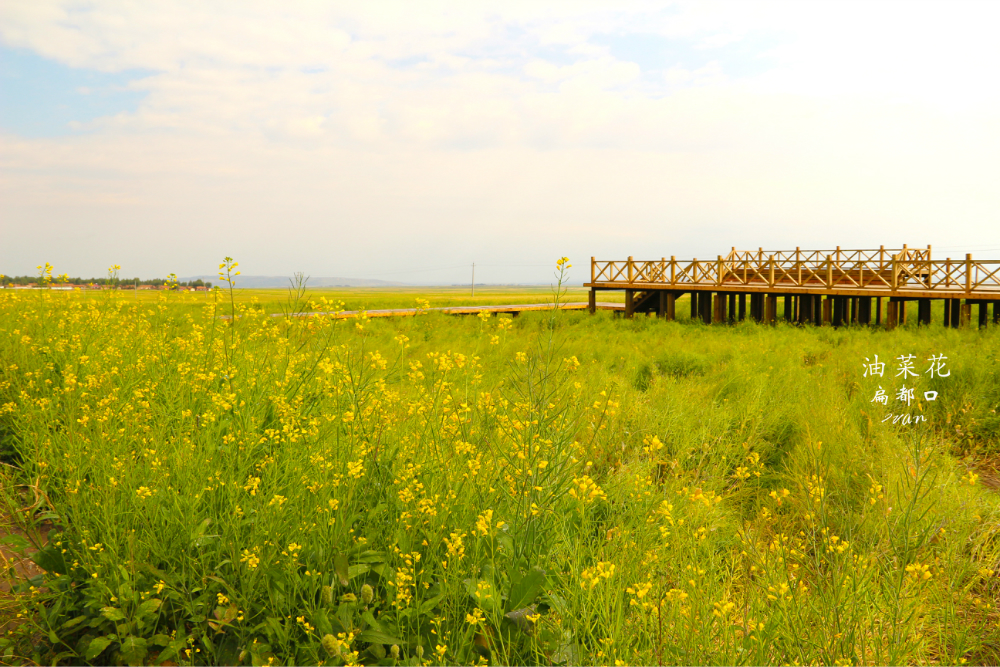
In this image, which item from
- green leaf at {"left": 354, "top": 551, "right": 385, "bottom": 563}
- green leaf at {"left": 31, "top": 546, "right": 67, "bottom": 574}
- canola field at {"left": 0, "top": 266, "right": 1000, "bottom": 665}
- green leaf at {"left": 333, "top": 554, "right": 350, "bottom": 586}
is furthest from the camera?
green leaf at {"left": 31, "top": 546, "right": 67, "bottom": 574}

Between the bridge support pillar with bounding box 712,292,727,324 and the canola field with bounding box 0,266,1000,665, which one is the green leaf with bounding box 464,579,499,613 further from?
the bridge support pillar with bounding box 712,292,727,324

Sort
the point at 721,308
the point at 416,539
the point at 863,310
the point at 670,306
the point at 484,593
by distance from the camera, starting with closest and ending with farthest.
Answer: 1. the point at 484,593
2. the point at 416,539
3. the point at 863,310
4. the point at 721,308
5. the point at 670,306

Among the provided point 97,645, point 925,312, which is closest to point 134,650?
point 97,645

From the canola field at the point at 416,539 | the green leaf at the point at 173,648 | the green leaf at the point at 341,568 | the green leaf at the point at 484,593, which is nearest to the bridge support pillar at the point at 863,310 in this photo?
the canola field at the point at 416,539

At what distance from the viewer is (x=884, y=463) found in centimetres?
504

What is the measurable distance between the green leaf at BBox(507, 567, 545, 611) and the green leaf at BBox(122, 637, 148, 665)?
157 centimetres

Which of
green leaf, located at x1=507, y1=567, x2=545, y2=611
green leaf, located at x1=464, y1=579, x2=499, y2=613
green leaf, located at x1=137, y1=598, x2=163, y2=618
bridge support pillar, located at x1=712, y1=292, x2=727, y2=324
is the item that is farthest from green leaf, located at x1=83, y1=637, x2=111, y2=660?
bridge support pillar, located at x1=712, y1=292, x2=727, y2=324

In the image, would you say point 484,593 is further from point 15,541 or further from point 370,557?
point 15,541

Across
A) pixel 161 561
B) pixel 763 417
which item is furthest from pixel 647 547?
pixel 763 417

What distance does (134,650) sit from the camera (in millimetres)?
2506

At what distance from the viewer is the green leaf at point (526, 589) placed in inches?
94.4

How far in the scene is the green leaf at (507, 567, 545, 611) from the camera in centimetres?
240

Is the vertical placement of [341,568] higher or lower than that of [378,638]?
higher

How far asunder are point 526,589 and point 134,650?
5.51ft
